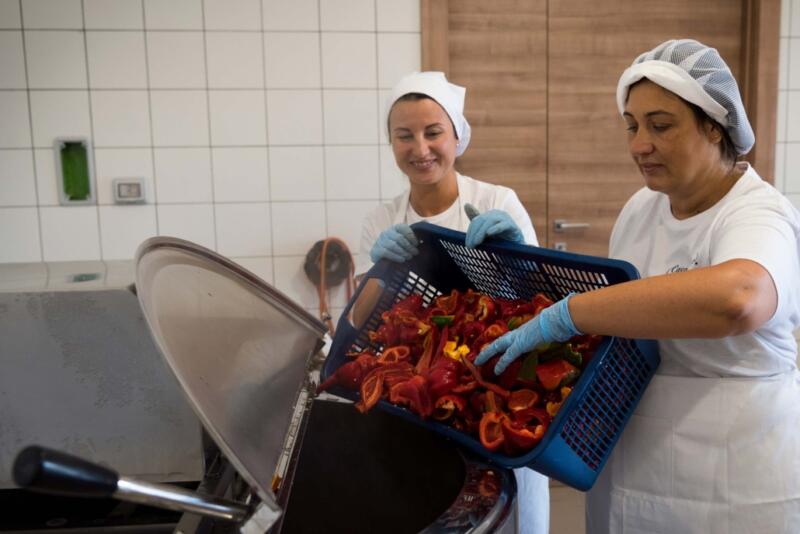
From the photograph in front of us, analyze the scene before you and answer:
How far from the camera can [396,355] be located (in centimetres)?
106

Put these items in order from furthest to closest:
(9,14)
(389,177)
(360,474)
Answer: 1. (389,177)
2. (9,14)
3. (360,474)

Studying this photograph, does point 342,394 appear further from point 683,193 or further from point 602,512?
point 683,193

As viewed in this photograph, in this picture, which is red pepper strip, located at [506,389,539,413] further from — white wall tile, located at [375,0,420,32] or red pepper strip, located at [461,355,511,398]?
white wall tile, located at [375,0,420,32]

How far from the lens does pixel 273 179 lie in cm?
233

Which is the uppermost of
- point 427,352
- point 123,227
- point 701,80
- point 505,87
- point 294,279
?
point 505,87

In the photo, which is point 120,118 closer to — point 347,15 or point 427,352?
point 347,15

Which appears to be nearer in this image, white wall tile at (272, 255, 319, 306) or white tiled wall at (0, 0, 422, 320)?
white tiled wall at (0, 0, 422, 320)

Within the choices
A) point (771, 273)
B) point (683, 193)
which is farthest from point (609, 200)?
point (771, 273)

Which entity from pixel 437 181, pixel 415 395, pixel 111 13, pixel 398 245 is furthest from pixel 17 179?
pixel 415 395

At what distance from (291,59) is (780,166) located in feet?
6.26

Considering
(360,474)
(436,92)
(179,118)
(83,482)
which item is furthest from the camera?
(179,118)

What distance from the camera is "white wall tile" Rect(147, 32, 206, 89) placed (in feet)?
7.33

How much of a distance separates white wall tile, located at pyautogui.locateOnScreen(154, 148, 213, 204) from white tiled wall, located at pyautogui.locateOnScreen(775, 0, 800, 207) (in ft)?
7.09

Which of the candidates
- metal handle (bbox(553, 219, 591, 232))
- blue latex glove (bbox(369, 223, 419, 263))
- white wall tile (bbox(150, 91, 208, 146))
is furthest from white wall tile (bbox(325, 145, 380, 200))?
blue latex glove (bbox(369, 223, 419, 263))
